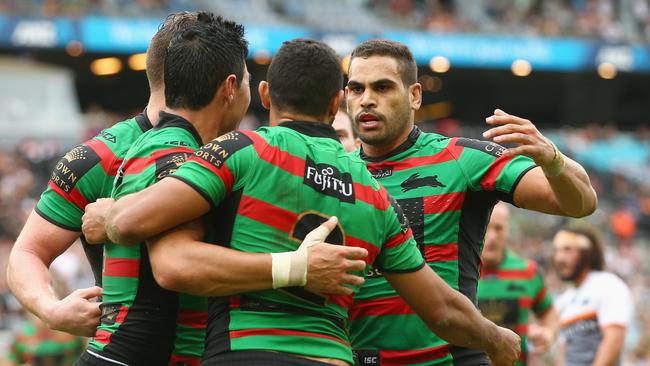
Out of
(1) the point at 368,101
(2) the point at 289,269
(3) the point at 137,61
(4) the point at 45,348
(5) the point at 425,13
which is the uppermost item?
(5) the point at 425,13

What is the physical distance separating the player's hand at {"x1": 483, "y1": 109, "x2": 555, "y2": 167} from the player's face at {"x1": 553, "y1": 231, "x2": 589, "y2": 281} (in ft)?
14.3

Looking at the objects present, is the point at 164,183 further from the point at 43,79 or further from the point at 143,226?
the point at 43,79

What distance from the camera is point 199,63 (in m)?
4.11

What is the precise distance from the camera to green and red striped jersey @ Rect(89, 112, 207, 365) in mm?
4188

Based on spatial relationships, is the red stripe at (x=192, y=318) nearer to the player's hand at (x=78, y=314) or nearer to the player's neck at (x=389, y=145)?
the player's hand at (x=78, y=314)

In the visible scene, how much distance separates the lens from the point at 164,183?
12.1ft

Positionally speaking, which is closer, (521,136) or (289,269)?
(289,269)

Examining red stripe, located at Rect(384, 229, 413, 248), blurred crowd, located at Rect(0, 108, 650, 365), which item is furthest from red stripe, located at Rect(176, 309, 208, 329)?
blurred crowd, located at Rect(0, 108, 650, 365)

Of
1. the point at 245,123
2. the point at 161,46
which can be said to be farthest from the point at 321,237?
the point at 245,123

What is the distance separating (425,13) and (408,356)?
2659 centimetres

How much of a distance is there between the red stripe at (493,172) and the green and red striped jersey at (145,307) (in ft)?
4.76

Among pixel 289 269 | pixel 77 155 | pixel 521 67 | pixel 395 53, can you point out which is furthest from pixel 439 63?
pixel 289 269

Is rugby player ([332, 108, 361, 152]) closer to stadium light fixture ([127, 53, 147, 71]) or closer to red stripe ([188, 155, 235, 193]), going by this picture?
red stripe ([188, 155, 235, 193])

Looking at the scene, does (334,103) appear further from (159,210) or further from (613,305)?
(613,305)
